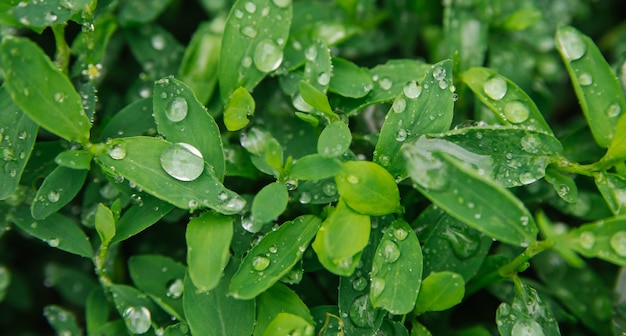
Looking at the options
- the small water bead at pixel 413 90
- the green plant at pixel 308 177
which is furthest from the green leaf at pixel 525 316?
the small water bead at pixel 413 90

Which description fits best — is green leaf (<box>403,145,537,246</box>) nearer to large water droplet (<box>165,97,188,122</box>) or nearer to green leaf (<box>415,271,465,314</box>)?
green leaf (<box>415,271,465,314</box>)

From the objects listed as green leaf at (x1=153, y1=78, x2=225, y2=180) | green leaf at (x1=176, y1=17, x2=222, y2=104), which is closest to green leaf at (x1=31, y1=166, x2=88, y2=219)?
green leaf at (x1=153, y1=78, x2=225, y2=180)

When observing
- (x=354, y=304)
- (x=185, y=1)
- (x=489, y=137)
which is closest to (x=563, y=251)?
(x=489, y=137)

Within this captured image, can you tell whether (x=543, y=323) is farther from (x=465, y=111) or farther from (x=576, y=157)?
(x=465, y=111)

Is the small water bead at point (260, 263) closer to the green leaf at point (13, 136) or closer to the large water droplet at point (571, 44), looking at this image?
the green leaf at point (13, 136)

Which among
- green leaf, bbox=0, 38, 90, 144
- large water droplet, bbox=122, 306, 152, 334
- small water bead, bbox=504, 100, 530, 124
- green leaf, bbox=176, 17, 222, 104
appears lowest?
large water droplet, bbox=122, 306, 152, 334

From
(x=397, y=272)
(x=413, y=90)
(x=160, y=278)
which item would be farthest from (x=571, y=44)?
(x=160, y=278)
